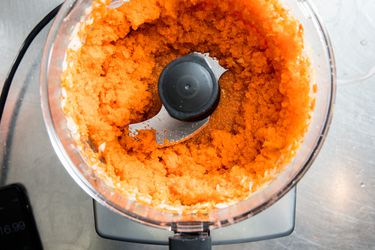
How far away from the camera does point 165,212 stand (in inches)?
24.0

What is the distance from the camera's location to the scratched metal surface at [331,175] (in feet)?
2.43

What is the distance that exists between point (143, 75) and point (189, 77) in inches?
3.0

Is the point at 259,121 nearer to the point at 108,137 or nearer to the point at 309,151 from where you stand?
the point at 309,151

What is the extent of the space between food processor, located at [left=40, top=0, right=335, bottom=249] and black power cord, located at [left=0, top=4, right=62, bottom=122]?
0.14 m

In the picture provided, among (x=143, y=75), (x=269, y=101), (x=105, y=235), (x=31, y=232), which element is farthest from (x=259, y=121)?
(x=31, y=232)

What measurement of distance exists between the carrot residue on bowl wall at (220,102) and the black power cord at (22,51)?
14 centimetres

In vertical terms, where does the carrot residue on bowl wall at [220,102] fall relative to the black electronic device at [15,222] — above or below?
above

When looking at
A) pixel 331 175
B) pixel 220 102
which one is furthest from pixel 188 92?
pixel 331 175

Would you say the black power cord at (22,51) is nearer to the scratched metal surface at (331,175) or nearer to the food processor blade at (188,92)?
the scratched metal surface at (331,175)

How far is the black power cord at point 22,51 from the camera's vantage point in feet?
2.44

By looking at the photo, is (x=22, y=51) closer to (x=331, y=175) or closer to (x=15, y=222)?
(x=15, y=222)

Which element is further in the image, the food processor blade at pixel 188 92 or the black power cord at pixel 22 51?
the black power cord at pixel 22 51

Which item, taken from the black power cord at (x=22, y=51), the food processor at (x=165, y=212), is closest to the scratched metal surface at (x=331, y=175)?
the black power cord at (x=22, y=51)

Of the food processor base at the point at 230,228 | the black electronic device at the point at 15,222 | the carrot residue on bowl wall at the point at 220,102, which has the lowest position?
the black electronic device at the point at 15,222
